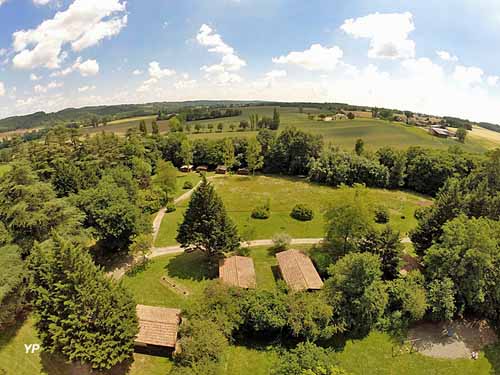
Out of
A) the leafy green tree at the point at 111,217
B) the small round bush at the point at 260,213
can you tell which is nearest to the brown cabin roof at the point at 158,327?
the leafy green tree at the point at 111,217

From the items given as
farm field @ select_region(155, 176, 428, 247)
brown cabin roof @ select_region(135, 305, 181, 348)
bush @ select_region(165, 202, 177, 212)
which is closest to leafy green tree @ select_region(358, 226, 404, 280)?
farm field @ select_region(155, 176, 428, 247)

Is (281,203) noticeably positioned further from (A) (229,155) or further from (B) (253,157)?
(A) (229,155)

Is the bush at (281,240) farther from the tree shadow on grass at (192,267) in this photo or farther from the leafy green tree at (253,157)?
the leafy green tree at (253,157)

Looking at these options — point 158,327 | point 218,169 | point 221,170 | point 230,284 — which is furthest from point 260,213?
point 218,169

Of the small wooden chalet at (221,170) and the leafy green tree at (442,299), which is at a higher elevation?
the small wooden chalet at (221,170)

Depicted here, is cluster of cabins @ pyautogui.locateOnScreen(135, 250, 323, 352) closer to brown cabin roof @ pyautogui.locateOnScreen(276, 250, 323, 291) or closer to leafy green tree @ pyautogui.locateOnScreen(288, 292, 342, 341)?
brown cabin roof @ pyautogui.locateOnScreen(276, 250, 323, 291)

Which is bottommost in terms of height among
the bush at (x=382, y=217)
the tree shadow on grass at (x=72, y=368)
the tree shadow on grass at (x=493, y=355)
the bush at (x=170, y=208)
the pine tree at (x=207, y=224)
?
the tree shadow on grass at (x=493, y=355)

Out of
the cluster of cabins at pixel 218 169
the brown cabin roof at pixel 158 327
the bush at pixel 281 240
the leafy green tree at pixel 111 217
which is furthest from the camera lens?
the cluster of cabins at pixel 218 169
